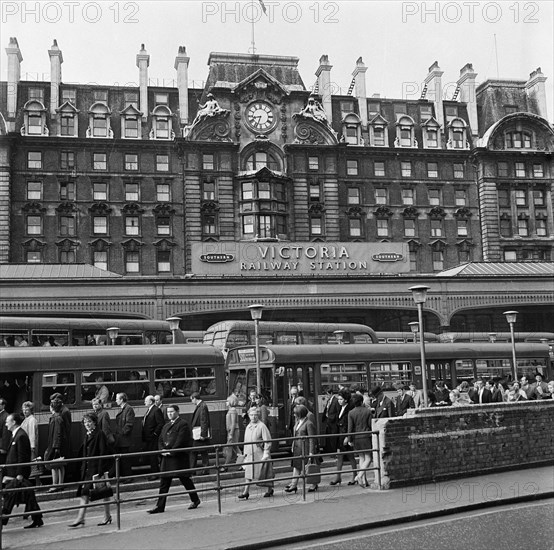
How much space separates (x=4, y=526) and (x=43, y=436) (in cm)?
613

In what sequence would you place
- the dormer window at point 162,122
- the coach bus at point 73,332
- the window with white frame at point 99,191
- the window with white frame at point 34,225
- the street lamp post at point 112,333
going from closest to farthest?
the coach bus at point 73,332 → the street lamp post at point 112,333 → the window with white frame at point 34,225 → the window with white frame at point 99,191 → the dormer window at point 162,122

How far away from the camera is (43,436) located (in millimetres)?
19953

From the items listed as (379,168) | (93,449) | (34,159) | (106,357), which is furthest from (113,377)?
(379,168)

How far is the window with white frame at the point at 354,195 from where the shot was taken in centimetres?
6650

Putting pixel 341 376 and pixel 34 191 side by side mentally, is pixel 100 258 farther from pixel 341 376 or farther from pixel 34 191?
pixel 341 376

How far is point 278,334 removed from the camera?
2870 centimetres

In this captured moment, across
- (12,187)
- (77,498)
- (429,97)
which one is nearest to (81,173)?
(12,187)

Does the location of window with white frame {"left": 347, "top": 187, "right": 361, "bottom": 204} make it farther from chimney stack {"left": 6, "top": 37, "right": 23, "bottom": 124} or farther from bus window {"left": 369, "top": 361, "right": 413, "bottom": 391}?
bus window {"left": 369, "top": 361, "right": 413, "bottom": 391}

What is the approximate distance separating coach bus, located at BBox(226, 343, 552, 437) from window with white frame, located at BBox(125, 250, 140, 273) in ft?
Answer: 118

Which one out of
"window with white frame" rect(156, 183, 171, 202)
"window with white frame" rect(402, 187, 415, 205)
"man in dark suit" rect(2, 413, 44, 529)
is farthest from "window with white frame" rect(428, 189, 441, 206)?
"man in dark suit" rect(2, 413, 44, 529)

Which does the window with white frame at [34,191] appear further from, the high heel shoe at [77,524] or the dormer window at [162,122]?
the high heel shoe at [77,524]

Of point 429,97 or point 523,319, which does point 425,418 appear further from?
point 429,97

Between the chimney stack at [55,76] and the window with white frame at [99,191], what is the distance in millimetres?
6746

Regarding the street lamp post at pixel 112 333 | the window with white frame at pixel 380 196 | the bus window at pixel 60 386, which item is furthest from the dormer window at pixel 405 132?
the bus window at pixel 60 386
